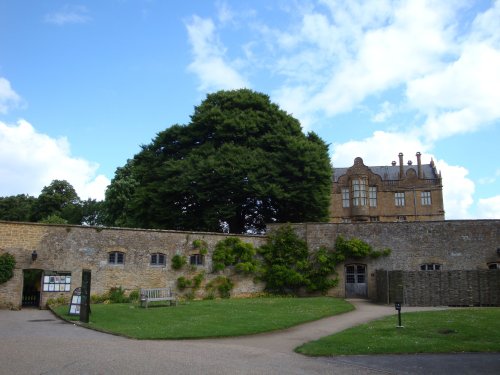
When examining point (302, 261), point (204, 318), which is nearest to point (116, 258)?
point (204, 318)

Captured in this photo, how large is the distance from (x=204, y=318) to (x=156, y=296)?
6.14 m

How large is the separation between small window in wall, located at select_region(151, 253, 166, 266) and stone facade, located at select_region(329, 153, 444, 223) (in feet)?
108

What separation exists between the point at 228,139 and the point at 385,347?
2577cm

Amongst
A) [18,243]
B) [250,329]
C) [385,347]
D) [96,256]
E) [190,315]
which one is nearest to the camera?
[385,347]

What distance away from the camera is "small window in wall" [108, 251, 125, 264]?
24.9m

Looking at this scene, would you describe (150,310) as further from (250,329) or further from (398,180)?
(398,180)

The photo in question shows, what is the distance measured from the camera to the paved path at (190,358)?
9586 millimetres

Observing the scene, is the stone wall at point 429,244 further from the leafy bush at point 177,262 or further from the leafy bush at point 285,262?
the leafy bush at point 177,262

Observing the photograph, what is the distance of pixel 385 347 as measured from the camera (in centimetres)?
1184

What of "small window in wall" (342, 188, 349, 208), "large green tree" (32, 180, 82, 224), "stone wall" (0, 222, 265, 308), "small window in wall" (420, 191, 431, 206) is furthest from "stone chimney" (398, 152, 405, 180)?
"large green tree" (32, 180, 82, 224)

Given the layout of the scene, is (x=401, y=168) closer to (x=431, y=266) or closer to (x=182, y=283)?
(x=431, y=266)

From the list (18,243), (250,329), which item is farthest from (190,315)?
(18,243)

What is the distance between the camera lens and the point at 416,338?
43.0 ft

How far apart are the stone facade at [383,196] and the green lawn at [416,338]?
127 ft
